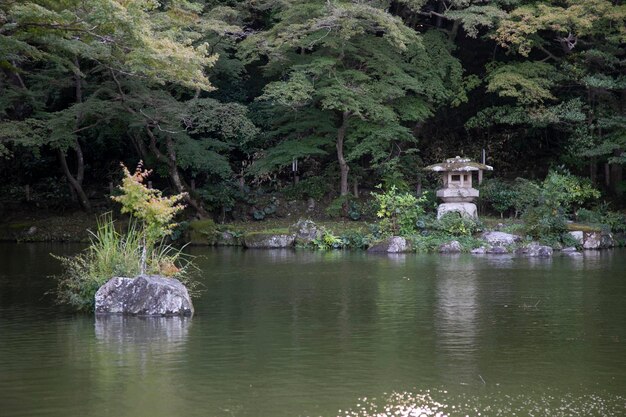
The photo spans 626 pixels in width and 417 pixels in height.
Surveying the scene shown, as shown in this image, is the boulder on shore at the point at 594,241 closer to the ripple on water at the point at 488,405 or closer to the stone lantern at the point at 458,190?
the stone lantern at the point at 458,190

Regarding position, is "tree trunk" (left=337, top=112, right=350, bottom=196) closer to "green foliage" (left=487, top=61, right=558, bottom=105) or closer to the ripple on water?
"green foliage" (left=487, top=61, right=558, bottom=105)

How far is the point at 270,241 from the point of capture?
21984 millimetres

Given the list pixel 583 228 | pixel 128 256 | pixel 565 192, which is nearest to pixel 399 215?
pixel 565 192

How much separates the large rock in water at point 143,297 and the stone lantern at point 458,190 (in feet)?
43.2

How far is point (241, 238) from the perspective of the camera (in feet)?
73.7

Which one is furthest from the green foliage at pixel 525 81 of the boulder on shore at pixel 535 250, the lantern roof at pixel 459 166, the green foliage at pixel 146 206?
the green foliage at pixel 146 206

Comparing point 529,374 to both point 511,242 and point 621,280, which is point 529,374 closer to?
point 621,280

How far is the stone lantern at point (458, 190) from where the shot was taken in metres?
22.6

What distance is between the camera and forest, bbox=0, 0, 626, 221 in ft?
74.7

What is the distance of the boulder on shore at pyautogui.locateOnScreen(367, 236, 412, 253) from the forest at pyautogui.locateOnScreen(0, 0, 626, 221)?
4.19 m

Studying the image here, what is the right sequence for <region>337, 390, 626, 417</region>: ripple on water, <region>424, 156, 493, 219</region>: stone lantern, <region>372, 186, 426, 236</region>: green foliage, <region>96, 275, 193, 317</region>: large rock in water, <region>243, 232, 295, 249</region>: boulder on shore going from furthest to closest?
1. <region>424, 156, 493, 219</region>: stone lantern
2. <region>243, 232, 295, 249</region>: boulder on shore
3. <region>372, 186, 426, 236</region>: green foliage
4. <region>96, 275, 193, 317</region>: large rock in water
5. <region>337, 390, 626, 417</region>: ripple on water

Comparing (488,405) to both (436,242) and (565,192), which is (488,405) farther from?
(565,192)

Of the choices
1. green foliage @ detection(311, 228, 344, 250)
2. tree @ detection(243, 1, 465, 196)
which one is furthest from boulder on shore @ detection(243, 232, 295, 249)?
tree @ detection(243, 1, 465, 196)

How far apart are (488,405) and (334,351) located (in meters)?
2.22
